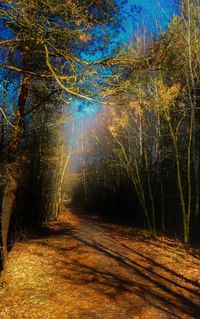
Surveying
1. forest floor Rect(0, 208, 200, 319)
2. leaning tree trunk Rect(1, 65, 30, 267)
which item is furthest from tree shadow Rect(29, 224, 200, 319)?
leaning tree trunk Rect(1, 65, 30, 267)

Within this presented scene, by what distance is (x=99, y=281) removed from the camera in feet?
29.2

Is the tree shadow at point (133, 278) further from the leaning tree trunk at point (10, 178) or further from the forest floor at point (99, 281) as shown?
the leaning tree trunk at point (10, 178)

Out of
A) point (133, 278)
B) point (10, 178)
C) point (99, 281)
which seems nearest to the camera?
point (10, 178)

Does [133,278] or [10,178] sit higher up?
[10,178]

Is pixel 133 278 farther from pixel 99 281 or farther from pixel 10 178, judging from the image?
pixel 10 178

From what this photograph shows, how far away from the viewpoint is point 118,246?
1330 centimetres

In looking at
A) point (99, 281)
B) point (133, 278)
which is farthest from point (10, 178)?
point (133, 278)

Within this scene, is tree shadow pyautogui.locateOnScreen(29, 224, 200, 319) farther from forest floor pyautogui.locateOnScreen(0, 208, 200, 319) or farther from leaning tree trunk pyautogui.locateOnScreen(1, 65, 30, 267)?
leaning tree trunk pyautogui.locateOnScreen(1, 65, 30, 267)

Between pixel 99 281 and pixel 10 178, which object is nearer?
pixel 10 178

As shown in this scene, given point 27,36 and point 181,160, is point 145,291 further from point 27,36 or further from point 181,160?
point 181,160

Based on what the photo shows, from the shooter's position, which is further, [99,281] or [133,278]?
[133,278]

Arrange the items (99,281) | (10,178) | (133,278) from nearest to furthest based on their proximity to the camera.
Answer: (10,178) < (99,281) < (133,278)

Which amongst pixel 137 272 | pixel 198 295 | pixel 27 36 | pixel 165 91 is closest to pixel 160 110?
pixel 165 91

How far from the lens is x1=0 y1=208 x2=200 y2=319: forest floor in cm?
702
